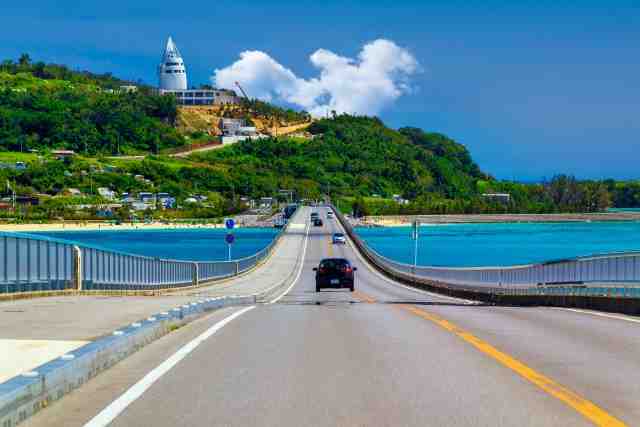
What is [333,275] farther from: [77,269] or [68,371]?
[68,371]

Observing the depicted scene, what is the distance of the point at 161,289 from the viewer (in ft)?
124

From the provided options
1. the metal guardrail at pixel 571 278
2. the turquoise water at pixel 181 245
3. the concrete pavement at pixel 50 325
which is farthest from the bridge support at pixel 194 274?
the turquoise water at pixel 181 245

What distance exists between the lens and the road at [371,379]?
737 centimetres

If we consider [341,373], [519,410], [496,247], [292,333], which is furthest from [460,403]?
[496,247]

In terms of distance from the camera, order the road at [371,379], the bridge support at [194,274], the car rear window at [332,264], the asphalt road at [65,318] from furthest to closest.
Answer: the car rear window at [332,264]
the bridge support at [194,274]
the asphalt road at [65,318]
the road at [371,379]

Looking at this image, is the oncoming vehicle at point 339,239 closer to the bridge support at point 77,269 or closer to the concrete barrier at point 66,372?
the bridge support at point 77,269

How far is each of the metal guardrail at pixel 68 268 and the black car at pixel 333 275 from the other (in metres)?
9.42

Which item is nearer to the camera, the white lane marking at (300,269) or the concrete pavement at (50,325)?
the concrete pavement at (50,325)

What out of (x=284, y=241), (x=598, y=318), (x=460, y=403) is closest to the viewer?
(x=460, y=403)

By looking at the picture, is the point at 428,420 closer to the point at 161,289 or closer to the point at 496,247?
the point at 161,289

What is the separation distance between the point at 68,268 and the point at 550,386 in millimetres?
17918

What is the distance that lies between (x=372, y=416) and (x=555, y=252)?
158 m

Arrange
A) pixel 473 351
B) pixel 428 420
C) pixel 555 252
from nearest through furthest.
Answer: pixel 428 420 → pixel 473 351 → pixel 555 252

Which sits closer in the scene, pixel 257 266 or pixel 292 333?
pixel 292 333
